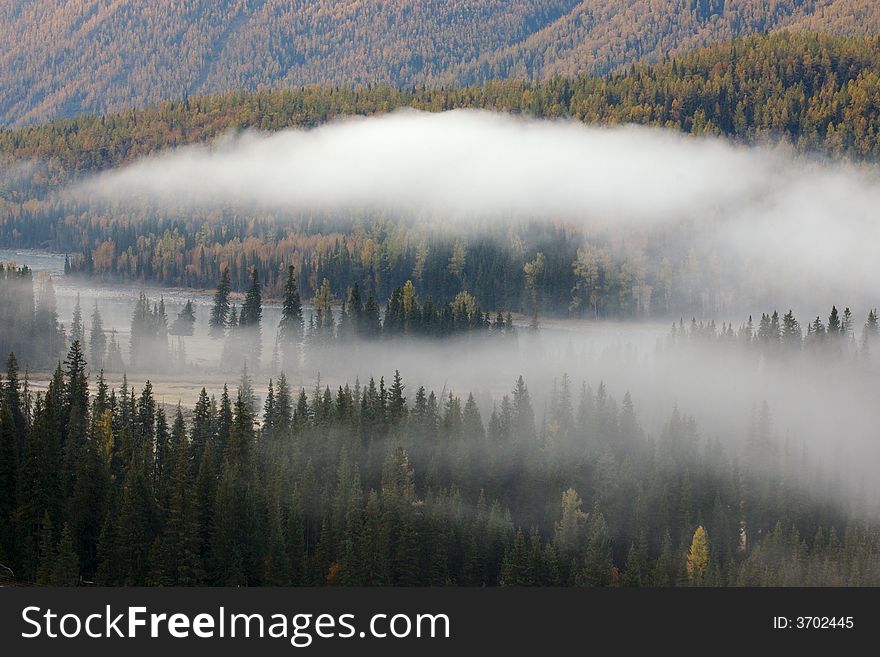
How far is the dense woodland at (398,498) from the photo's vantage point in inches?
4729

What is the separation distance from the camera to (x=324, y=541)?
129875 millimetres

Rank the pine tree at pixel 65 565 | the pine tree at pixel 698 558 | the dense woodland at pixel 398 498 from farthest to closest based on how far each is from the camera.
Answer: the pine tree at pixel 698 558 < the dense woodland at pixel 398 498 < the pine tree at pixel 65 565

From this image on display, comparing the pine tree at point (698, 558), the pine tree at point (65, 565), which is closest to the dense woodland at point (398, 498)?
the pine tree at point (65, 565)

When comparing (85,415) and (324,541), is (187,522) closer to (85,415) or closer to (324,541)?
(324,541)

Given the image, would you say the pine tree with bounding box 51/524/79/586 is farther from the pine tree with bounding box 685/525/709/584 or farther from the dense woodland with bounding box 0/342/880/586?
the pine tree with bounding box 685/525/709/584

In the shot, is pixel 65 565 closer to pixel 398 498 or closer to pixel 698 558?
pixel 398 498

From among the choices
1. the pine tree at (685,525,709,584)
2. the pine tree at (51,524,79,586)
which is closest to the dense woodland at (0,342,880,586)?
the pine tree at (51,524,79,586)

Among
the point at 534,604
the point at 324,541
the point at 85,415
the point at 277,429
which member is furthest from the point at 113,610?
the point at 277,429

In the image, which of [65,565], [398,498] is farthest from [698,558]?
[65,565]

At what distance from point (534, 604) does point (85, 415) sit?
83.2 m

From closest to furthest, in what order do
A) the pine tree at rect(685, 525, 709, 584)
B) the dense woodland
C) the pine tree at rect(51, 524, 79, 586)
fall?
the pine tree at rect(51, 524, 79, 586) < the dense woodland < the pine tree at rect(685, 525, 709, 584)

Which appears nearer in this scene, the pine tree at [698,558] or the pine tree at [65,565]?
the pine tree at [65,565]

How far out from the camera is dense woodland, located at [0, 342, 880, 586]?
394 feet

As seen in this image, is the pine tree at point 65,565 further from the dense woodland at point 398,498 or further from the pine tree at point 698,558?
the pine tree at point 698,558
